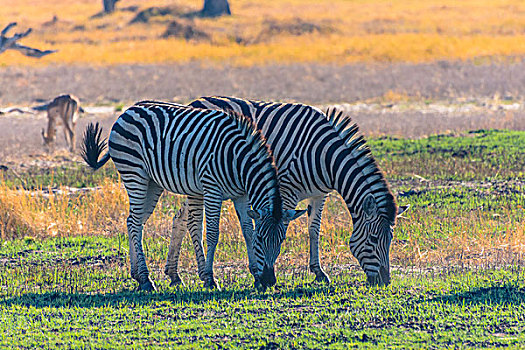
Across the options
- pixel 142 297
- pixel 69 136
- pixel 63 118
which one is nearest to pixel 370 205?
pixel 142 297

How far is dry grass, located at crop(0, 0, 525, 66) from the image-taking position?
36062mm

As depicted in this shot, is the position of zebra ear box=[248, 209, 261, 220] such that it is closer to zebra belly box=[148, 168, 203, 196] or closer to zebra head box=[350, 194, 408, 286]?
zebra belly box=[148, 168, 203, 196]

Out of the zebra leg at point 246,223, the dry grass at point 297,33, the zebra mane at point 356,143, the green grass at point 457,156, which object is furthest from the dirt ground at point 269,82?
the zebra leg at point 246,223

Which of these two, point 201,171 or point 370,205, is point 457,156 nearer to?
point 370,205

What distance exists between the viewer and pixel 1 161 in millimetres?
17703

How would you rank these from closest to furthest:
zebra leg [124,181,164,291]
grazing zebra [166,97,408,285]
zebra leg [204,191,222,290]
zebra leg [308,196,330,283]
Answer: grazing zebra [166,97,408,285] → zebra leg [204,191,222,290] → zebra leg [124,181,164,291] → zebra leg [308,196,330,283]

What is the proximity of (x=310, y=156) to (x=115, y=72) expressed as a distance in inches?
957

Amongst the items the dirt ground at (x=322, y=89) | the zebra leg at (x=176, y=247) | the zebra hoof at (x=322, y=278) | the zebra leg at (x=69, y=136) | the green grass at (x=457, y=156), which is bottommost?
the zebra hoof at (x=322, y=278)

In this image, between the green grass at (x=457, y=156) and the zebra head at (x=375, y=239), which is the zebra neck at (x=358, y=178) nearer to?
the zebra head at (x=375, y=239)

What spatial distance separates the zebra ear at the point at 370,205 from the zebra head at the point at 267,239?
79 cm

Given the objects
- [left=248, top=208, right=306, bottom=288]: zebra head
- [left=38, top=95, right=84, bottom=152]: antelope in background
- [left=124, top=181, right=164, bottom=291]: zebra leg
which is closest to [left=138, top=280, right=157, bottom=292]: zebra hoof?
[left=124, top=181, right=164, bottom=291]: zebra leg

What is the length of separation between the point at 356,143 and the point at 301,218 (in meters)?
3.03

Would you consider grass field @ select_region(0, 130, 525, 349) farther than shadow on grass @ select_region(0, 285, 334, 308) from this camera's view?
No

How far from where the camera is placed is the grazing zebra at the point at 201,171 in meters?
8.09
